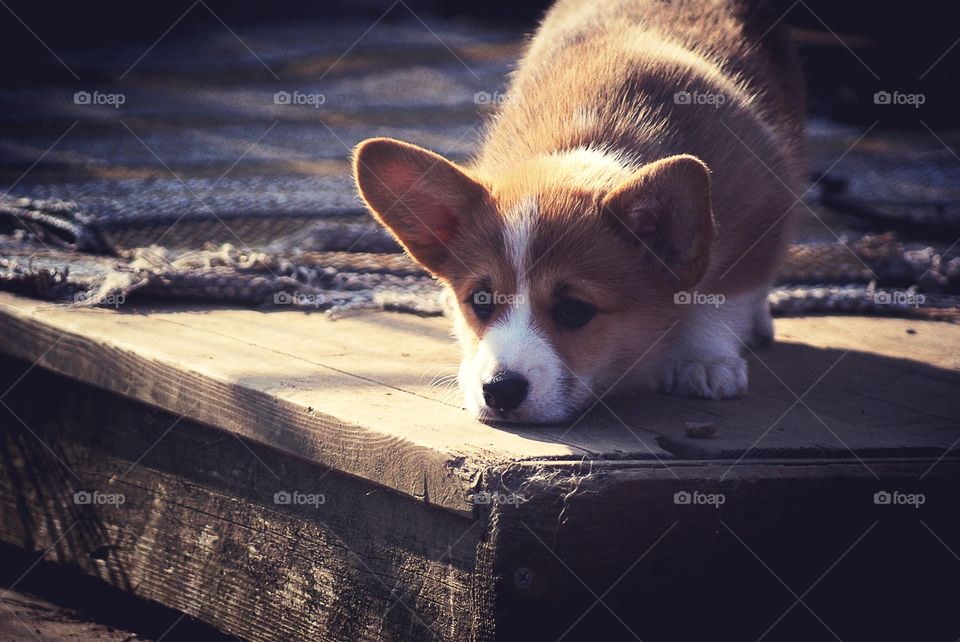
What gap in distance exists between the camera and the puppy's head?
248 centimetres

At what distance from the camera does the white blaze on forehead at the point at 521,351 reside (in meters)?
2.45

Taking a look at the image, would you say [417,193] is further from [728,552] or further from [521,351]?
[728,552]

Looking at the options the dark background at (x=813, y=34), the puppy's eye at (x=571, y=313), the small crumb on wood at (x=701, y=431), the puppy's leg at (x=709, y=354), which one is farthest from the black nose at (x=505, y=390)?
the dark background at (x=813, y=34)

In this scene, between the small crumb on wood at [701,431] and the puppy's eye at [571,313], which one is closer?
the small crumb on wood at [701,431]

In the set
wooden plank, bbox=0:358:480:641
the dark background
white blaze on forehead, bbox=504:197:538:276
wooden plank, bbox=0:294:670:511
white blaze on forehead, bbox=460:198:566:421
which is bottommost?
wooden plank, bbox=0:358:480:641

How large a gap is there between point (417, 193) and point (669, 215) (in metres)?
0.66

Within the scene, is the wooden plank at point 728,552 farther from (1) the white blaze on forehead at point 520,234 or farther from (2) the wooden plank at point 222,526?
(1) the white blaze on forehead at point 520,234

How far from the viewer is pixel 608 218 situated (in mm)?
2648

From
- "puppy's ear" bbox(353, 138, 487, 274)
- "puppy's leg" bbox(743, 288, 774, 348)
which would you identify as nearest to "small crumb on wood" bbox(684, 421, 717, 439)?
"puppy's ear" bbox(353, 138, 487, 274)

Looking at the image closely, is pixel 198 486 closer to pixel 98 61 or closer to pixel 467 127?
pixel 467 127

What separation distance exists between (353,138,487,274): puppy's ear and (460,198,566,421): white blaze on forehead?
19 centimetres

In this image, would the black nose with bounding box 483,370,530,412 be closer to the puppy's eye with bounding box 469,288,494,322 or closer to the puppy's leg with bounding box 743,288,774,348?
the puppy's eye with bounding box 469,288,494,322

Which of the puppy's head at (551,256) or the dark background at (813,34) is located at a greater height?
the dark background at (813,34)

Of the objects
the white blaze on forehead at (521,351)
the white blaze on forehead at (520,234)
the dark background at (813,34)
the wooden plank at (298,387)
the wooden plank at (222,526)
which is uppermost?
the dark background at (813,34)
